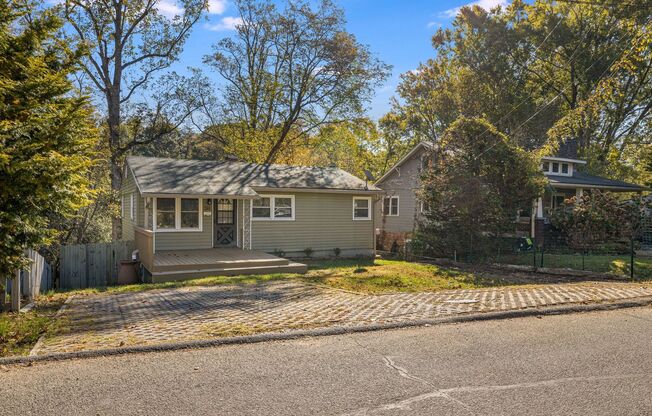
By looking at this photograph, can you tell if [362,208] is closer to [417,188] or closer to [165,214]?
[417,188]

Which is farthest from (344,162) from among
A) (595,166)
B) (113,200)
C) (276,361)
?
(276,361)

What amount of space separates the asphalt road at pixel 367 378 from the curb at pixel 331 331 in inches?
6.5

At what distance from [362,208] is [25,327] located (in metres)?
14.5

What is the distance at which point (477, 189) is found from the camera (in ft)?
51.0

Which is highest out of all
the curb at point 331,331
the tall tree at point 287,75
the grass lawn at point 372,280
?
the tall tree at point 287,75

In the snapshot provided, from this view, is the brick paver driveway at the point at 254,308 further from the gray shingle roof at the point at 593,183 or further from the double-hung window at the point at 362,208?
the gray shingle roof at the point at 593,183

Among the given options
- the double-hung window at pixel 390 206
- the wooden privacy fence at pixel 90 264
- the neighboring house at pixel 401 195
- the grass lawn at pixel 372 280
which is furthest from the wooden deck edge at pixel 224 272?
the double-hung window at pixel 390 206

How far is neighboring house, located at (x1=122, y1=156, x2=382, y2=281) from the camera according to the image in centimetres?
1367

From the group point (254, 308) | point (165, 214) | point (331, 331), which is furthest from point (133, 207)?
point (331, 331)

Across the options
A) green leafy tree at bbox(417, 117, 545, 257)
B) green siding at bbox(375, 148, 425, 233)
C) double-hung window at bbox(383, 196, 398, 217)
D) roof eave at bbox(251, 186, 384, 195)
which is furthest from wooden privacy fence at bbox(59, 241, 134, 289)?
double-hung window at bbox(383, 196, 398, 217)

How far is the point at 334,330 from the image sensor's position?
6000mm

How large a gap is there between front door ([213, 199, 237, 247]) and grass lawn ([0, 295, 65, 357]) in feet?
26.8

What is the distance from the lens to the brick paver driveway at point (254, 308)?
19.3ft

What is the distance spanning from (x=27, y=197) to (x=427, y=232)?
13598mm
